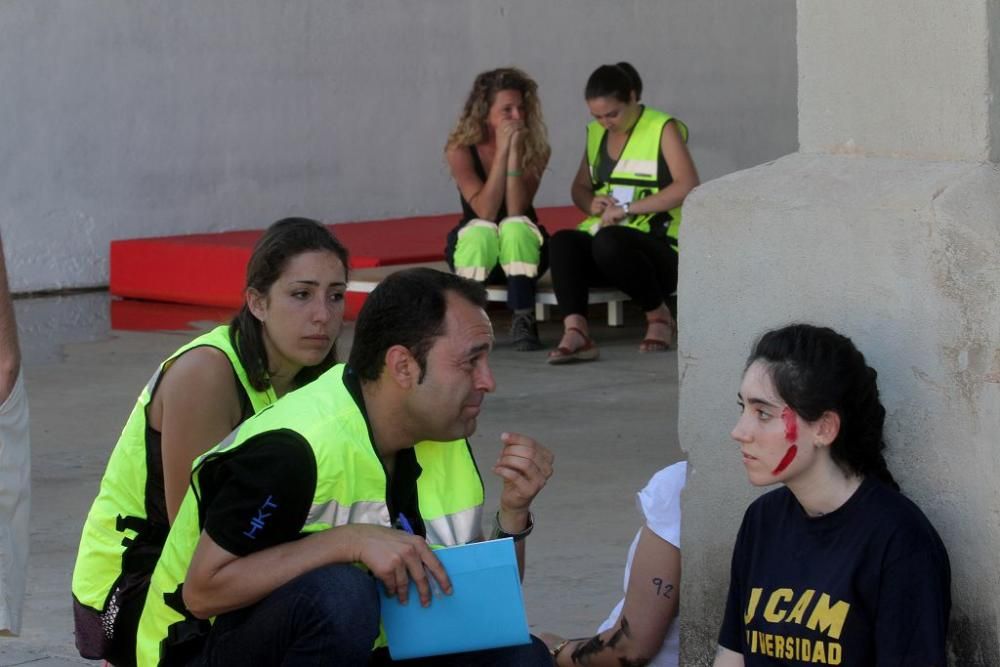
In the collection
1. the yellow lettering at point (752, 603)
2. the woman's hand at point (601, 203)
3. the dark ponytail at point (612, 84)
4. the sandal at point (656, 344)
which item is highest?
the dark ponytail at point (612, 84)

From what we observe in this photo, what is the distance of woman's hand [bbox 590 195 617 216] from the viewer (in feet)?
25.4

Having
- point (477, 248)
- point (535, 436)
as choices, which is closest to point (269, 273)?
point (535, 436)

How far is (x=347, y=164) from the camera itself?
1203 cm

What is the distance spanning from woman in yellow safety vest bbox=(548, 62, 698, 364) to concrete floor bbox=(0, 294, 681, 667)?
254 millimetres

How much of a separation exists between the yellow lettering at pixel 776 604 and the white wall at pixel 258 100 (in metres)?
8.52

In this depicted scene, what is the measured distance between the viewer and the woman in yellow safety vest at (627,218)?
760 centimetres

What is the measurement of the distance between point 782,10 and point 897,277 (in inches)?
469

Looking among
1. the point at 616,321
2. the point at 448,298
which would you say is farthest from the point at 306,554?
the point at 616,321

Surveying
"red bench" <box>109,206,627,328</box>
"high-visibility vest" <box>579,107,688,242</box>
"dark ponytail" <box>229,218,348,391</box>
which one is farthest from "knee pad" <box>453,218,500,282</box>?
"dark ponytail" <box>229,218,348,391</box>

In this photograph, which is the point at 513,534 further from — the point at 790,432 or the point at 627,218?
the point at 627,218

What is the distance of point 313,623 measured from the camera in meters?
2.65

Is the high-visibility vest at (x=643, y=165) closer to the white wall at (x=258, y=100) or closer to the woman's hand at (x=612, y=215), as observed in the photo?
the woman's hand at (x=612, y=215)

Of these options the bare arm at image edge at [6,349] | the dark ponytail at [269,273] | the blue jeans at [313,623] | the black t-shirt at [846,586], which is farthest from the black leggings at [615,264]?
the blue jeans at [313,623]

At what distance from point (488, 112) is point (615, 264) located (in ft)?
2.87
